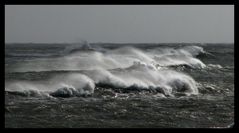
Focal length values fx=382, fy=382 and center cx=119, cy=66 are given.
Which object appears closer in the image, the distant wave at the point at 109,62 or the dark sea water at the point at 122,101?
the dark sea water at the point at 122,101

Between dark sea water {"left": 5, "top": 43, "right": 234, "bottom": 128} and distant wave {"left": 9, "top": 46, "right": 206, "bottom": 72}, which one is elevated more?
distant wave {"left": 9, "top": 46, "right": 206, "bottom": 72}

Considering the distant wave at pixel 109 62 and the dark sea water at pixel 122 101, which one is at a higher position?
the distant wave at pixel 109 62

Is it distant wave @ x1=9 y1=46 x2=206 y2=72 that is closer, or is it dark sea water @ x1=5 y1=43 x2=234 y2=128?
dark sea water @ x1=5 y1=43 x2=234 y2=128

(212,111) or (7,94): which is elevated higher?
(7,94)

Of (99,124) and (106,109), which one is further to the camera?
(106,109)

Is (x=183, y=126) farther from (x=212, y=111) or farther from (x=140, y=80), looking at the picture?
(x=140, y=80)

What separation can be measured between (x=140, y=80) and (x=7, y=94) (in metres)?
5.08

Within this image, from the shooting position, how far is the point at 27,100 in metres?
11.6

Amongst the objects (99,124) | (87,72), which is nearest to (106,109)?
(99,124)

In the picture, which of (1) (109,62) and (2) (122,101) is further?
(1) (109,62)

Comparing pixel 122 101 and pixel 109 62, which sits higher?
pixel 109 62
